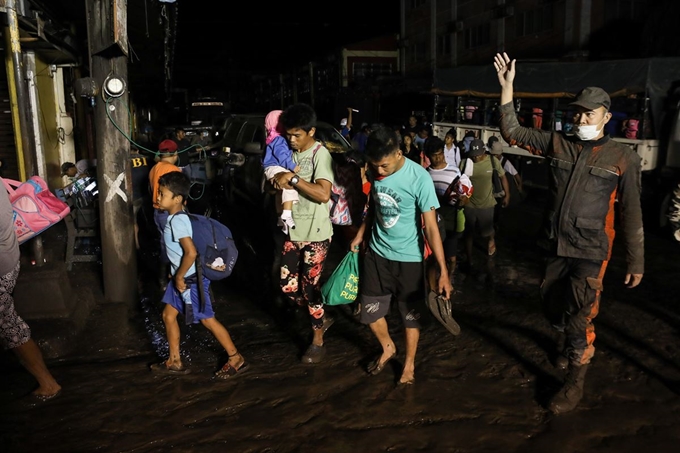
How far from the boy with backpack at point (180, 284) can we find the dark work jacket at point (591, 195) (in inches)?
95.0

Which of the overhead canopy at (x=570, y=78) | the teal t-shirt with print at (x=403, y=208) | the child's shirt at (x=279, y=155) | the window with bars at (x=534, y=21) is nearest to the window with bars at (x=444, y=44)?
the window with bars at (x=534, y=21)

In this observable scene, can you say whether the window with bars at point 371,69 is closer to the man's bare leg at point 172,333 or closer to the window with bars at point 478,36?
the window with bars at point 478,36

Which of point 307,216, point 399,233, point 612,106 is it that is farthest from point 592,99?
point 612,106

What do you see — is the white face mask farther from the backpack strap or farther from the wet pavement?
the backpack strap

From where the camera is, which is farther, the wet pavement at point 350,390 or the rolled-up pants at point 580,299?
the rolled-up pants at point 580,299

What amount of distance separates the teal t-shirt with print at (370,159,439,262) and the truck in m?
4.97

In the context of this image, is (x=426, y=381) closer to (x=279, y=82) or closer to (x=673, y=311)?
(x=673, y=311)

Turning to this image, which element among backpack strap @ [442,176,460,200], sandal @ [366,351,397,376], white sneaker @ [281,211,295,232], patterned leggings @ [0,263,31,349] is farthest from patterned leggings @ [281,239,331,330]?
backpack strap @ [442,176,460,200]

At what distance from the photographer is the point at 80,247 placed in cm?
805

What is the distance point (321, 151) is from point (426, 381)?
1.87 metres

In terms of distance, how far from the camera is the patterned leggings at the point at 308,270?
5074 millimetres

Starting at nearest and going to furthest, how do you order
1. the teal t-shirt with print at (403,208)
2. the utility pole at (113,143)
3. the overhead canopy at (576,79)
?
the teal t-shirt with print at (403,208) → the utility pole at (113,143) → the overhead canopy at (576,79)

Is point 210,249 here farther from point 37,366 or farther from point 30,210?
point 30,210

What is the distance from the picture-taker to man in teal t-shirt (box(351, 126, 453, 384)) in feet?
13.9
